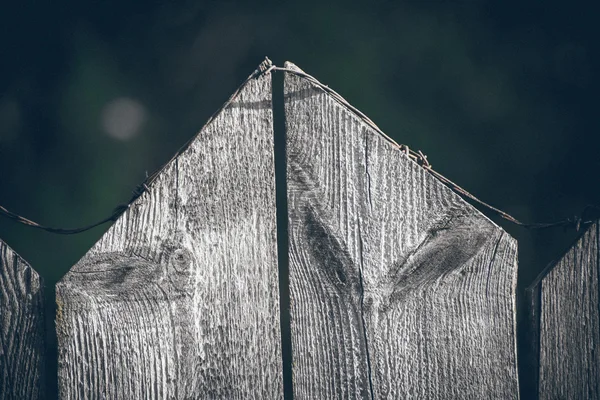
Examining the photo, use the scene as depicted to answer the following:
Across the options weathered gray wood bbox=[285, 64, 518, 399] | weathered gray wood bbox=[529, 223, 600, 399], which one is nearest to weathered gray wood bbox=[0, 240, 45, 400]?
weathered gray wood bbox=[285, 64, 518, 399]

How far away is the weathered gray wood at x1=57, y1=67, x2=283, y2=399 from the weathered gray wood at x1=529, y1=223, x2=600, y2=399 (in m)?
0.59

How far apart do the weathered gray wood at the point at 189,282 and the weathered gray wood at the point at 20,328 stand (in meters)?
0.07

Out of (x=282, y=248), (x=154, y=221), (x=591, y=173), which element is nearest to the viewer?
(x=154, y=221)

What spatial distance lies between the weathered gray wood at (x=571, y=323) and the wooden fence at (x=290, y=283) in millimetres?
21

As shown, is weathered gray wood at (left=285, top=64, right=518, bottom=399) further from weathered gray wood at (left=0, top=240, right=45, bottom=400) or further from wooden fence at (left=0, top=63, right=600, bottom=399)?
weathered gray wood at (left=0, top=240, right=45, bottom=400)

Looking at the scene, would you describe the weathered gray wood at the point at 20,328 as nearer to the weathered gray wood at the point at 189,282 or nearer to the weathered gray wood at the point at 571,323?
the weathered gray wood at the point at 189,282

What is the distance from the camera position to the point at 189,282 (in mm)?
1001

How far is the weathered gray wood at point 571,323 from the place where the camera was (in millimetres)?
1061

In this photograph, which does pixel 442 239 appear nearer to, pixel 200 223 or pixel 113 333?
pixel 200 223

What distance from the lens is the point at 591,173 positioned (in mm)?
1619

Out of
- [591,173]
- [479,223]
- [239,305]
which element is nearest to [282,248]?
[239,305]

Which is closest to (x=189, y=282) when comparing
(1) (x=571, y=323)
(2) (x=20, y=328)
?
(2) (x=20, y=328)

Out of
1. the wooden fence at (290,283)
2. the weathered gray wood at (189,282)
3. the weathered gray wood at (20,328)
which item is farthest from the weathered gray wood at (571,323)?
the weathered gray wood at (20,328)

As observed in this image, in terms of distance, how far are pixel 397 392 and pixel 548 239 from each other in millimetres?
985
